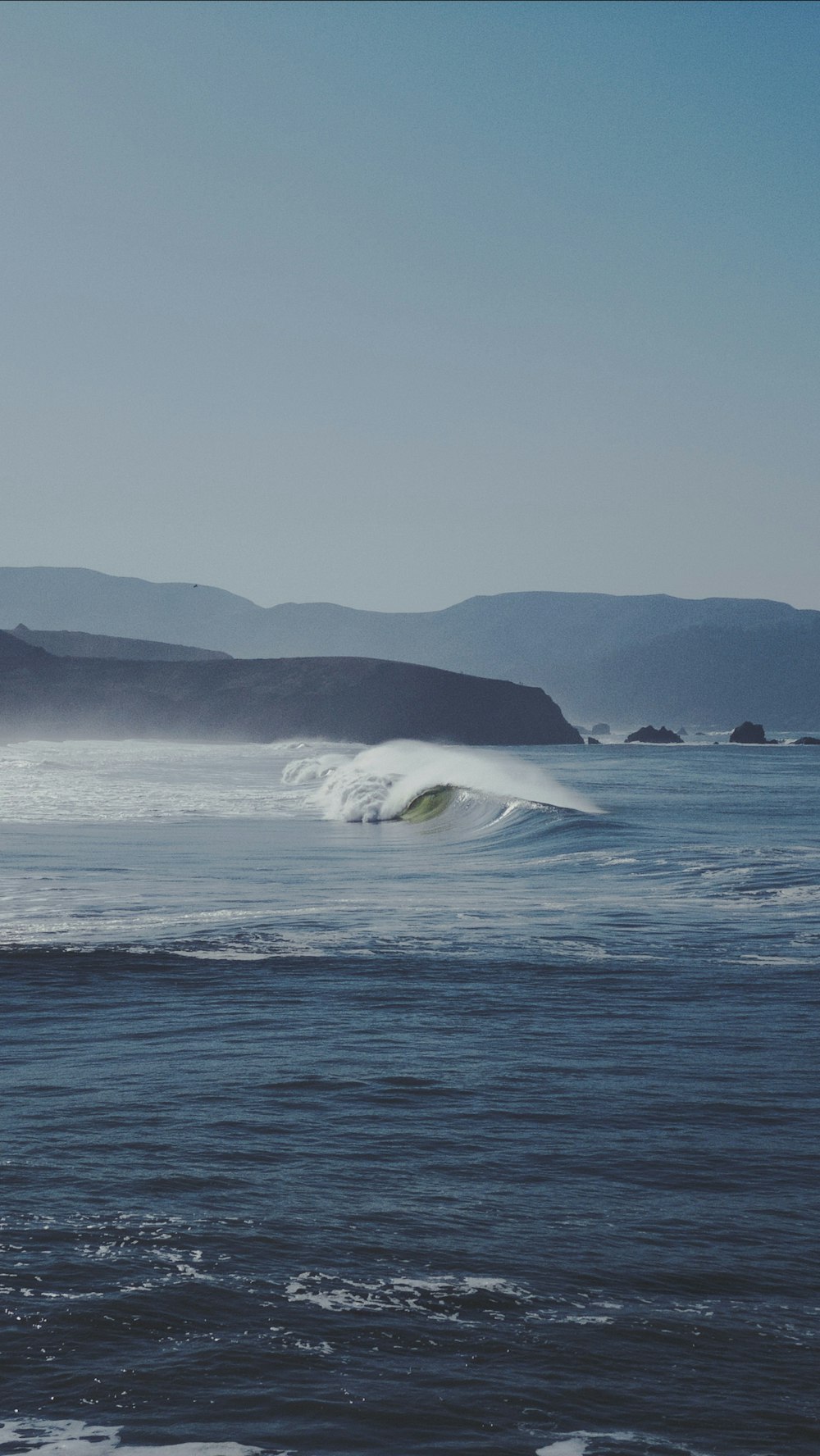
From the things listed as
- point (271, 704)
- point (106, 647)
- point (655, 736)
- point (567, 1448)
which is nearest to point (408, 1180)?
point (567, 1448)

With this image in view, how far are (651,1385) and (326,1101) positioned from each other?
308cm

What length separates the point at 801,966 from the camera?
10852 mm

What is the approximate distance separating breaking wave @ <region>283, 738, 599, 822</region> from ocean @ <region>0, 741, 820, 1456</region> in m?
16.7

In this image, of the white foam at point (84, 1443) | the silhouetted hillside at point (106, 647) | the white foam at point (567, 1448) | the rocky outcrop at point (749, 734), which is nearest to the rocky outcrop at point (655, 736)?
the rocky outcrop at point (749, 734)

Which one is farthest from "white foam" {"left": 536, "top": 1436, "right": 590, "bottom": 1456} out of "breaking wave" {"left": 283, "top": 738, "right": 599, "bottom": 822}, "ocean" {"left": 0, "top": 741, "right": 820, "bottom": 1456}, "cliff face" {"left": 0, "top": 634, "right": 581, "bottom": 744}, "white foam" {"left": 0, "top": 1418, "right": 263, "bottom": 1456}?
"cliff face" {"left": 0, "top": 634, "right": 581, "bottom": 744}

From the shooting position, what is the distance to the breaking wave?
31016 mm

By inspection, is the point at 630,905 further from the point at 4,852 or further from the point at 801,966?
the point at 4,852

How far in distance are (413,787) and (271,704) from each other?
368 feet

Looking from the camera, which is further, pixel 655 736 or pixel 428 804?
pixel 655 736

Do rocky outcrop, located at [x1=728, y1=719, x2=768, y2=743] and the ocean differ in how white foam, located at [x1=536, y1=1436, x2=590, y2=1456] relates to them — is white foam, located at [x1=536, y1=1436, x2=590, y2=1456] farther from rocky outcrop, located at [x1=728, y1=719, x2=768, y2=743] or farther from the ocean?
rocky outcrop, located at [x1=728, y1=719, x2=768, y2=743]

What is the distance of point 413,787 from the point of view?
115ft

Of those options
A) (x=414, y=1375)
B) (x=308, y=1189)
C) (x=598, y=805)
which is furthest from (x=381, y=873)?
(x=598, y=805)

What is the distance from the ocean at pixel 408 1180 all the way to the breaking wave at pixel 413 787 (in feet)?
54.7

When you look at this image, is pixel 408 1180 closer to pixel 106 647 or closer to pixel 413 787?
→ pixel 413 787
